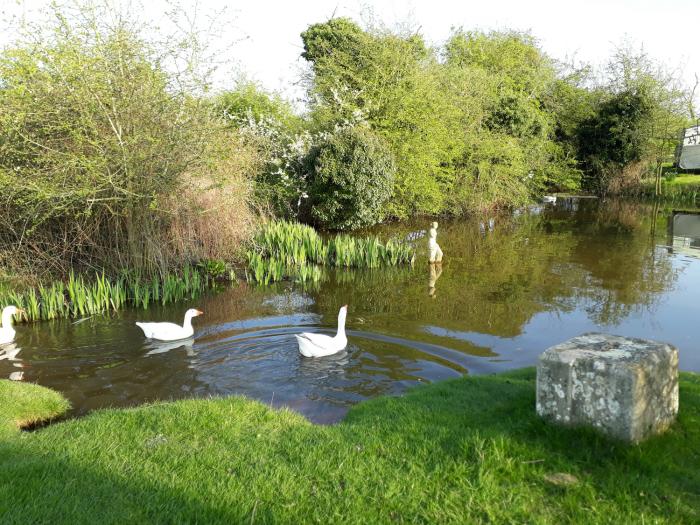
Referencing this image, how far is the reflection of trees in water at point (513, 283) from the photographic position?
1248 centimetres

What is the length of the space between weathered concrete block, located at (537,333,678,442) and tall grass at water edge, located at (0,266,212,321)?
418 inches

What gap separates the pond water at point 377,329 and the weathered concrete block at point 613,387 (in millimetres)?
3330

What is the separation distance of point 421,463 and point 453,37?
160 feet

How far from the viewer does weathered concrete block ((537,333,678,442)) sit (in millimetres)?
4328

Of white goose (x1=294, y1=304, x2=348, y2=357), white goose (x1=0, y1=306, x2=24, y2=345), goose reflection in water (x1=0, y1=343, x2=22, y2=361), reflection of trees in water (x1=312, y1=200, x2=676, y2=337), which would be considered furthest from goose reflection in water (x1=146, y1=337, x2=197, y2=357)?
reflection of trees in water (x1=312, y1=200, x2=676, y2=337)

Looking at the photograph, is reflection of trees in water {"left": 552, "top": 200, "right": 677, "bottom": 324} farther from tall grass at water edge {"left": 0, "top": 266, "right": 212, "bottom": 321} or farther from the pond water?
tall grass at water edge {"left": 0, "top": 266, "right": 212, "bottom": 321}

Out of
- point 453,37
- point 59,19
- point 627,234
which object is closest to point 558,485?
point 59,19

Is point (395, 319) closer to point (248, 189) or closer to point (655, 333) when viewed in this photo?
point (655, 333)

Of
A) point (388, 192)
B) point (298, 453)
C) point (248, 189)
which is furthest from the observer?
point (388, 192)

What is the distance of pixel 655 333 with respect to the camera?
1111cm

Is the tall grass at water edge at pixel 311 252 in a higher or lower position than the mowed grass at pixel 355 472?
higher

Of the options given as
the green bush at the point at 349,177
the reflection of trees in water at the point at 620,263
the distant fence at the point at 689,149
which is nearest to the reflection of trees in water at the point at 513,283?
the reflection of trees in water at the point at 620,263

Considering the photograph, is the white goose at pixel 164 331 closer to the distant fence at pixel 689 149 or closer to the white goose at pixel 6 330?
the white goose at pixel 6 330

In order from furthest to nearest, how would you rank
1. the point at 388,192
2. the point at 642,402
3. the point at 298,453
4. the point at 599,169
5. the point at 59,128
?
the point at 599,169 → the point at 388,192 → the point at 59,128 → the point at 298,453 → the point at 642,402
